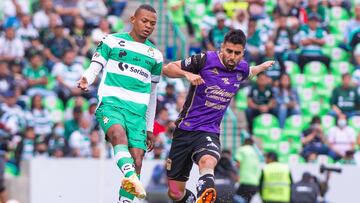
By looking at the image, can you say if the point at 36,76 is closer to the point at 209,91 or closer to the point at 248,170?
the point at 248,170

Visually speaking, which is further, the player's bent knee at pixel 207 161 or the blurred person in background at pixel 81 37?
the blurred person in background at pixel 81 37

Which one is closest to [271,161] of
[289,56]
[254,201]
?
[254,201]

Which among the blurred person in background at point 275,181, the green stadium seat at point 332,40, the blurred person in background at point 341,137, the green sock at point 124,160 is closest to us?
the green sock at point 124,160

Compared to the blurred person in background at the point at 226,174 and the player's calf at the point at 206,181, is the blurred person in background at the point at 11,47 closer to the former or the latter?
the blurred person in background at the point at 226,174

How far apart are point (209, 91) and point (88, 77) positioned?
181 cm

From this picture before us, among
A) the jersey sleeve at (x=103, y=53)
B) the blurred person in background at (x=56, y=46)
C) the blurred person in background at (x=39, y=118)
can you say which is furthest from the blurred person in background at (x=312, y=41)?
the jersey sleeve at (x=103, y=53)

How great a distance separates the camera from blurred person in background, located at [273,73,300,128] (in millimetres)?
Answer: 23656

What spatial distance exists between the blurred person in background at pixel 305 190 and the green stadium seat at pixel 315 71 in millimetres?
3439

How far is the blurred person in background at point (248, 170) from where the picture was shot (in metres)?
21.9

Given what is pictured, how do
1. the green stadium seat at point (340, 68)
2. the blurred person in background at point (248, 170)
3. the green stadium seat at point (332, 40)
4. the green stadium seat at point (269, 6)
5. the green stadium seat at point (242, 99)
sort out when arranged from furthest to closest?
the green stadium seat at point (269, 6)
the green stadium seat at point (332, 40)
the green stadium seat at point (340, 68)
the green stadium seat at point (242, 99)
the blurred person in background at point (248, 170)

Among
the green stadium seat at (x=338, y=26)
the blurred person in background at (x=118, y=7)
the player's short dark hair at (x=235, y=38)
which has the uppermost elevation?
the blurred person in background at (x=118, y=7)

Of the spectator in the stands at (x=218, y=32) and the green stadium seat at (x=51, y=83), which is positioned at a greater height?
the spectator in the stands at (x=218, y=32)

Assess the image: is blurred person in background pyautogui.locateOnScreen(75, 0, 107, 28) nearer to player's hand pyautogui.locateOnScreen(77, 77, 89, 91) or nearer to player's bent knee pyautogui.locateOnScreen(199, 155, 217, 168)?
player's bent knee pyautogui.locateOnScreen(199, 155, 217, 168)

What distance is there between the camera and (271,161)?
2166 centimetres
